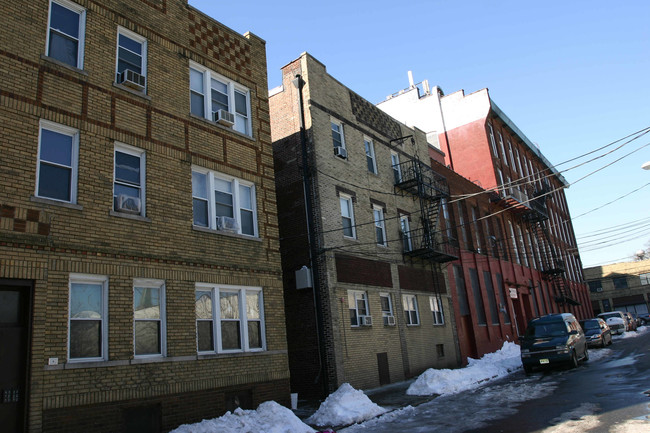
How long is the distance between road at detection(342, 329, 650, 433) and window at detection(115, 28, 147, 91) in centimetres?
938

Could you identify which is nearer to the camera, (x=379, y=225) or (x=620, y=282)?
(x=379, y=225)

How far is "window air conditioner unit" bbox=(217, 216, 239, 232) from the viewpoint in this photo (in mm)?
13172

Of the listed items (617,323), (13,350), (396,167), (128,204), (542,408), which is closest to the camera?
(13,350)

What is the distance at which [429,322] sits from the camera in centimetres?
2212

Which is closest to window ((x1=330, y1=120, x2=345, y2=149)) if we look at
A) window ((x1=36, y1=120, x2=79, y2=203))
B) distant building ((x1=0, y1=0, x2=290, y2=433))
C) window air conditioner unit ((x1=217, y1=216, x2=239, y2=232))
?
A: distant building ((x1=0, y1=0, x2=290, y2=433))

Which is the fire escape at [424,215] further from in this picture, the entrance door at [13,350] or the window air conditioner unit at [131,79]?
the entrance door at [13,350]

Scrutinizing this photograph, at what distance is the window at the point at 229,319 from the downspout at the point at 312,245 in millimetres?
3549

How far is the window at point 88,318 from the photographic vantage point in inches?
379

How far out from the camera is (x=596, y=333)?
94.0 feet

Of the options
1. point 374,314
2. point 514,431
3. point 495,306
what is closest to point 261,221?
point 374,314

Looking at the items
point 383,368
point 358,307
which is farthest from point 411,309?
point 358,307

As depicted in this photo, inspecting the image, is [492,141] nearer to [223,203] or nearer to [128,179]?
[223,203]

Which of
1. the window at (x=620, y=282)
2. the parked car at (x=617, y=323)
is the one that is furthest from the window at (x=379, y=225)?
the window at (x=620, y=282)

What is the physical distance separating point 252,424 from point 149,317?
309 cm
